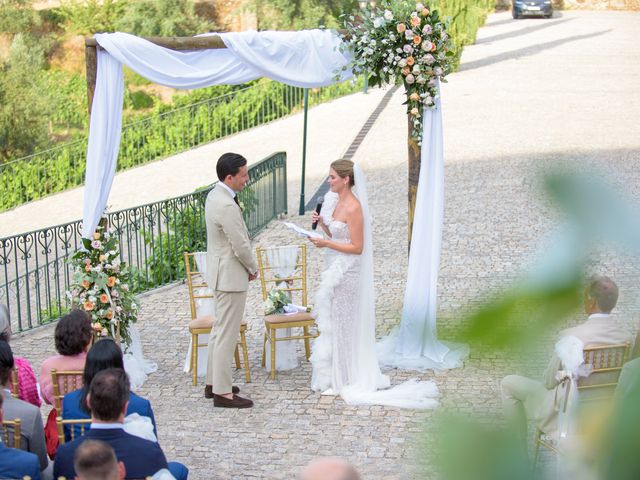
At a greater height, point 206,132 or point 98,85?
point 98,85

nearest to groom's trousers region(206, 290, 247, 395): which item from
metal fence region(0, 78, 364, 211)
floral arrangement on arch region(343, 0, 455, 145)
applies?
floral arrangement on arch region(343, 0, 455, 145)

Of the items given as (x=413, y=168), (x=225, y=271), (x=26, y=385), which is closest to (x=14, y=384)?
(x=26, y=385)

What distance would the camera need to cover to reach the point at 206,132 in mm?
22938

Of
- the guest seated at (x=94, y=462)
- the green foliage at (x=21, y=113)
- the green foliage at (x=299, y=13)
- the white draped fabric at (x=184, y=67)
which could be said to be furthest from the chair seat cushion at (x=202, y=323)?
the green foliage at (x=299, y=13)

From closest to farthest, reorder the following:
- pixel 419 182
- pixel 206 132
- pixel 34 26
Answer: pixel 419 182, pixel 206 132, pixel 34 26

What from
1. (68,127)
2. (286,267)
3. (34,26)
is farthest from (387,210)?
(34,26)

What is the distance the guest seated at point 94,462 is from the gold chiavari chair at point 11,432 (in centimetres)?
106

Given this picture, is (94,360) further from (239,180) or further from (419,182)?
(419,182)

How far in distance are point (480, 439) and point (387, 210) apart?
1277 cm

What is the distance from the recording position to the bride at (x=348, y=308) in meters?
6.77

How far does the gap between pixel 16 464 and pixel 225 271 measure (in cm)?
281

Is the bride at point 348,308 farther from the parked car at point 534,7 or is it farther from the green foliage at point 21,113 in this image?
the parked car at point 534,7

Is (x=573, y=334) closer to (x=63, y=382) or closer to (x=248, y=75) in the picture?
(x=63, y=382)

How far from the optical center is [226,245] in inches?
257
